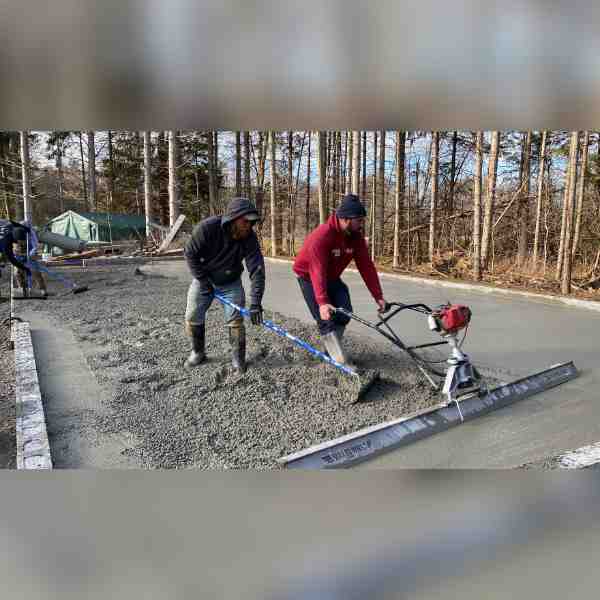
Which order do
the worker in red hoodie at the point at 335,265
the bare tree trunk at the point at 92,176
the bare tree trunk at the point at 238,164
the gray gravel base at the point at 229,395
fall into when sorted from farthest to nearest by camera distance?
the bare tree trunk at the point at 238,164
the bare tree trunk at the point at 92,176
the worker in red hoodie at the point at 335,265
the gray gravel base at the point at 229,395

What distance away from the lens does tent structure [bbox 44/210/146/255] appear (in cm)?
1281

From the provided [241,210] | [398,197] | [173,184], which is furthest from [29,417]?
[173,184]

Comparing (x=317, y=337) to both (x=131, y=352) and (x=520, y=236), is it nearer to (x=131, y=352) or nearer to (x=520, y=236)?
(x=131, y=352)

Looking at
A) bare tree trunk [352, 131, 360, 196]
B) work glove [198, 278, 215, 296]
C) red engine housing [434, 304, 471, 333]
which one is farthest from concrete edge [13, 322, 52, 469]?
bare tree trunk [352, 131, 360, 196]

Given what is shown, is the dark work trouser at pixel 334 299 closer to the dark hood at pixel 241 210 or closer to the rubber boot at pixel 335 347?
the rubber boot at pixel 335 347

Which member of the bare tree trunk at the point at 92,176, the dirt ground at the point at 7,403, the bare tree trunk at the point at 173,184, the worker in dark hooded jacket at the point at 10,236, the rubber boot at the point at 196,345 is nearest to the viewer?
the dirt ground at the point at 7,403

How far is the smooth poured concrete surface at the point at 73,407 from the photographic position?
2271 millimetres

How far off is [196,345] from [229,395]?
736 millimetres

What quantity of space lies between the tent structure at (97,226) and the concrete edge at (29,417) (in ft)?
31.5

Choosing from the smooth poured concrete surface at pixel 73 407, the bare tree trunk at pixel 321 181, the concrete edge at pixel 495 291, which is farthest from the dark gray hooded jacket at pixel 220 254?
the bare tree trunk at pixel 321 181

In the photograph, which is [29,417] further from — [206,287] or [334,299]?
[334,299]

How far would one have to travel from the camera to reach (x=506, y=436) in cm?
242
